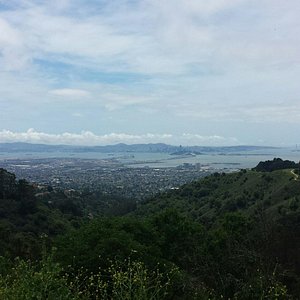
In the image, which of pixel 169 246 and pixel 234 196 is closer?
pixel 169 246

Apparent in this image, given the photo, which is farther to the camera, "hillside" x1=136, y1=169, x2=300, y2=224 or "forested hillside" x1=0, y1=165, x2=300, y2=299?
"hillside" x1=136, y1=169, x2=300, y2=224

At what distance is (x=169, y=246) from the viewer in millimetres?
22078

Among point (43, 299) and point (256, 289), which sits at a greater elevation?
point (43, 299)

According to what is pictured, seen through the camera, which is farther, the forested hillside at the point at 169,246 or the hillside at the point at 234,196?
the hillside at the point at 234,196

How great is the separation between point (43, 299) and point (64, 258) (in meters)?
10.1

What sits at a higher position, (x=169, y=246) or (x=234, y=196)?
(x=169, y=246)

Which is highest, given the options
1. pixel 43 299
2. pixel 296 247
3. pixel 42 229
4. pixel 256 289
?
pixel 43 299

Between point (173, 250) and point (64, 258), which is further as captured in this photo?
point (173, 250)

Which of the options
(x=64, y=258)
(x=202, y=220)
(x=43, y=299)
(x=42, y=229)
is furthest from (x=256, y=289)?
(x=202, y=220)

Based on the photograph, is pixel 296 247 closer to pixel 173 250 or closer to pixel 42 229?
pixel 173 250

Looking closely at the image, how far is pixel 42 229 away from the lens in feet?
125

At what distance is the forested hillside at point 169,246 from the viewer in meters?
6.92

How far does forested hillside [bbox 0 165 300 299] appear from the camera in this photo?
6.92m

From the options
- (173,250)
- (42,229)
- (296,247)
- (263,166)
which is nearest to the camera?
(296,247)
